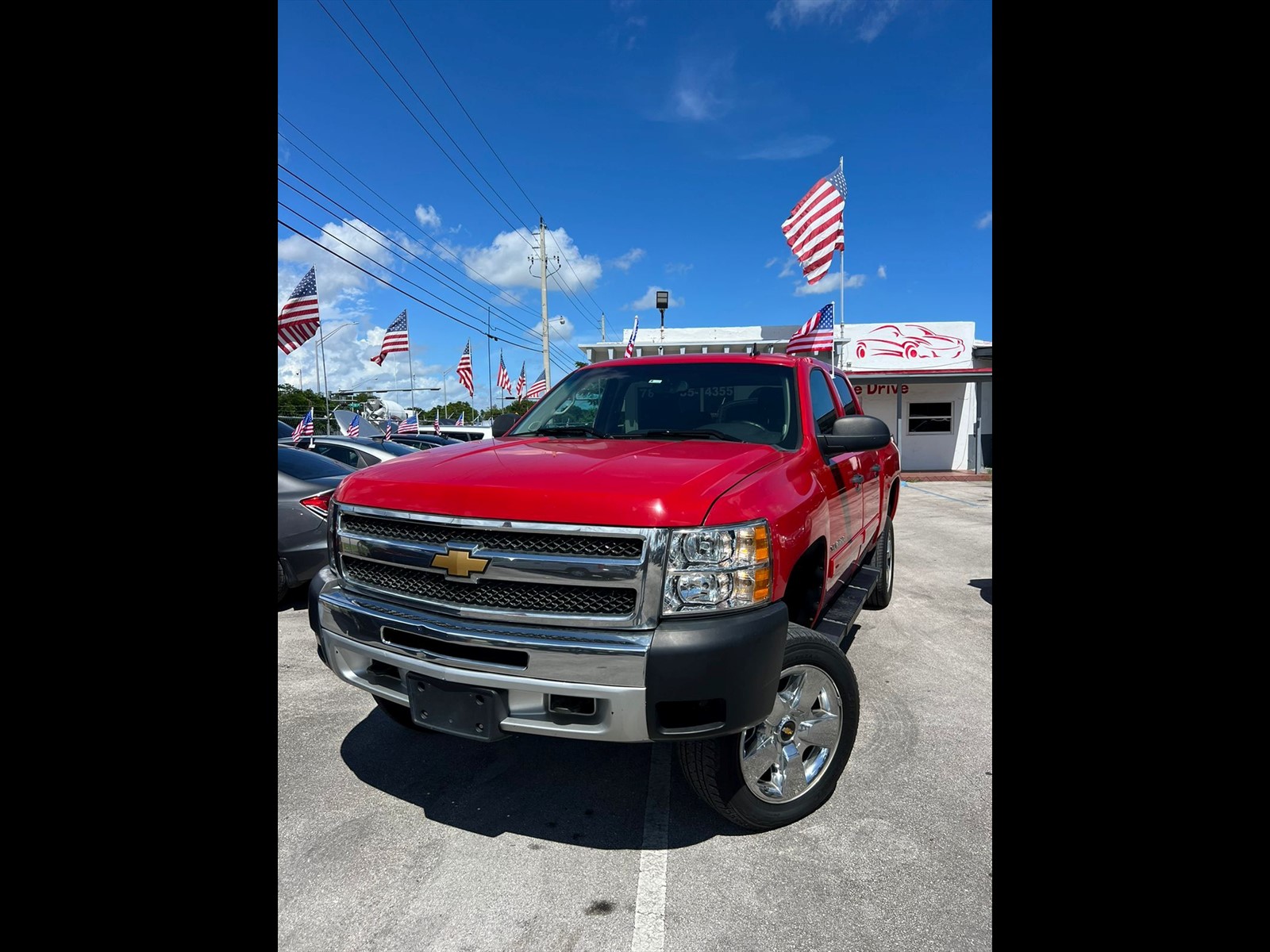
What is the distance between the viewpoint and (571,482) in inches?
97.2

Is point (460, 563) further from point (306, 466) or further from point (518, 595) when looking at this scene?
point (306, 466)

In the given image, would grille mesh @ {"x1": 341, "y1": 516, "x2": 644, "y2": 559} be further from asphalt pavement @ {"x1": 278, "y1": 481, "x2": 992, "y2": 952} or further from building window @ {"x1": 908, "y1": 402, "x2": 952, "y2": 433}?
building window @ {"x1": 908, "y1": 402, "x2": 952, "y2": 433}

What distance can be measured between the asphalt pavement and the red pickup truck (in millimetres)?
286

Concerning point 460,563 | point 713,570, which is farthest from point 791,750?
point 460,563

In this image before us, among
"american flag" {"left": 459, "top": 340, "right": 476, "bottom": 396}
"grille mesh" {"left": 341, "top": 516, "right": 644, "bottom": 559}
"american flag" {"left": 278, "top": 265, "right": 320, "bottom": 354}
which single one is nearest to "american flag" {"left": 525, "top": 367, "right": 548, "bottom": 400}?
"american flag" {"left": 459, "top": 340, "right": 476, "bottom": 396}

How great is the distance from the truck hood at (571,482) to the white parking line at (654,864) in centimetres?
130

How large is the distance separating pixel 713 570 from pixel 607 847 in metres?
1.22

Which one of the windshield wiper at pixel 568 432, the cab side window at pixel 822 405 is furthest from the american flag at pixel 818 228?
the windshield wiper at pixel 568 432

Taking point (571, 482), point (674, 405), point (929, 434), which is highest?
point (929, 434)

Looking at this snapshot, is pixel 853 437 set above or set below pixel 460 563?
above
